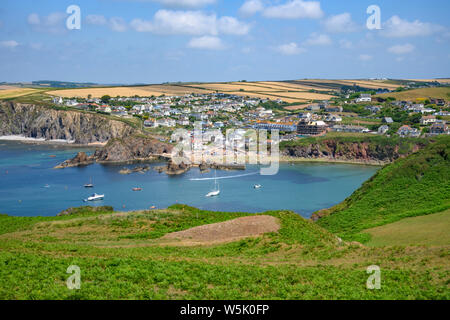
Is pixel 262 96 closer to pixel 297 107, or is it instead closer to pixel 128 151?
pixel 297 107

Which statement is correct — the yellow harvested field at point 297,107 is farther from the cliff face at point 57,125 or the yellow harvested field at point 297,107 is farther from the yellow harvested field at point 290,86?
the cliff face at point 57,125

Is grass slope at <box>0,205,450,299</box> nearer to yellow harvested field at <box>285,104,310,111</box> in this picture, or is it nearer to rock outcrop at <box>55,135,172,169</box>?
rock outcrop at <box>55,135,172,169</box>

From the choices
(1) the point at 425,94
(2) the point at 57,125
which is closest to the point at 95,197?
(2) the point at 57,125

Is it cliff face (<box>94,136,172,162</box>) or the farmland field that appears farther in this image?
the farmland field

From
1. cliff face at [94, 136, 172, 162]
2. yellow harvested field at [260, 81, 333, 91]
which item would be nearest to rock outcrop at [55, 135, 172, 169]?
cliff face at [94, 136, 172, 162]
